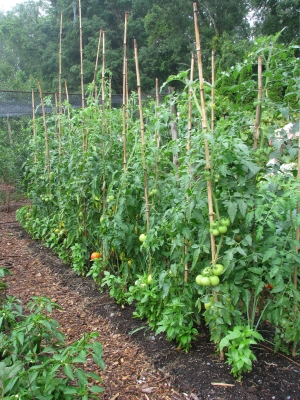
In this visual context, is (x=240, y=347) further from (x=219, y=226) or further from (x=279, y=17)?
(x=279, y=17)

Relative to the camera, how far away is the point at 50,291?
139 inches

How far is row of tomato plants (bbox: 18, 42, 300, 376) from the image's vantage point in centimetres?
199

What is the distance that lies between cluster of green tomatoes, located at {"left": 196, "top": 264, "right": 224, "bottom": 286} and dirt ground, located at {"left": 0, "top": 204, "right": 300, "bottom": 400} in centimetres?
59

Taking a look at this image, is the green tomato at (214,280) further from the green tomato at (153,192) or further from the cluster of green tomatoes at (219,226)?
the green tomato at (153,192)

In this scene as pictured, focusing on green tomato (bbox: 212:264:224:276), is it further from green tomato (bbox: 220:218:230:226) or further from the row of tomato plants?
green tomato (bbox: 220:218:230:226)

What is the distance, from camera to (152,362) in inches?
92.5

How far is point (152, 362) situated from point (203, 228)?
957mm

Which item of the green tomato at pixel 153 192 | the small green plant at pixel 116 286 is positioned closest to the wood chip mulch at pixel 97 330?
the small green plant at pixel 116 286

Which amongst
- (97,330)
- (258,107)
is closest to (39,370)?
(97,330)

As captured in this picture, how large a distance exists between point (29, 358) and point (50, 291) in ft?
6.13

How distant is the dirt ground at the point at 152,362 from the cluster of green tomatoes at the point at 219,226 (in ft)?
2.82

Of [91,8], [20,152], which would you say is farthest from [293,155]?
[91,8]

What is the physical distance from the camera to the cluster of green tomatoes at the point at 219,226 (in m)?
1.99

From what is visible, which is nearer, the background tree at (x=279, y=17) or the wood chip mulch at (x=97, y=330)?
the wood chip mulch at (x=97, y=330)
